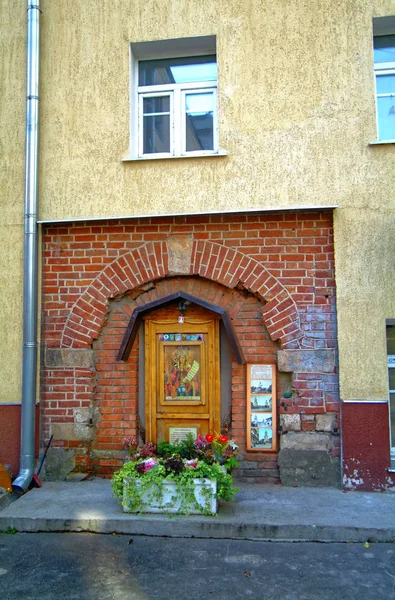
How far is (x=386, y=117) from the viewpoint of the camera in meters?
6.50

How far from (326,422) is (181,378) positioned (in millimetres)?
1802

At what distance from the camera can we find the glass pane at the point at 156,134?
6.81 m

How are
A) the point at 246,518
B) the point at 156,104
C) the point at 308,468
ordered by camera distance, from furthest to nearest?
1. the point at 156,104
2. the point at 308,468
3. the point at 246,518

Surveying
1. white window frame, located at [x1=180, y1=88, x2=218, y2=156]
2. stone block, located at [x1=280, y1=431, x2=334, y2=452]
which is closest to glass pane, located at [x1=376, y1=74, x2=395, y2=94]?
white window frame, located at [x1=180, y1=88, x2=218, y2=156]

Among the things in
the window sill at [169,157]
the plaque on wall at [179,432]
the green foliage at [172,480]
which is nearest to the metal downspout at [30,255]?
the window sill at [169,157]

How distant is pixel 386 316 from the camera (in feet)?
20.0

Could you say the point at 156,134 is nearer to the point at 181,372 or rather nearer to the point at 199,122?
the point at 199,122

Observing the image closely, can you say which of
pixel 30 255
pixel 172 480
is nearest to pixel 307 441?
pixel 172 480

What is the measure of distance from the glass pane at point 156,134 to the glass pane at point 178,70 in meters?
0.51

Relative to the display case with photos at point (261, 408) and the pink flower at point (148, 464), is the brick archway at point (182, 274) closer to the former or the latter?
the display case with photos at point (261, 408)

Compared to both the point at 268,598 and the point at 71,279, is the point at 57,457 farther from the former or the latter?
the point at 268,598

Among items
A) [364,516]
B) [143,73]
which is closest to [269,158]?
[143,73]

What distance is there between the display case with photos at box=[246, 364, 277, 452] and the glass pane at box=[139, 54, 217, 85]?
3.79 metres

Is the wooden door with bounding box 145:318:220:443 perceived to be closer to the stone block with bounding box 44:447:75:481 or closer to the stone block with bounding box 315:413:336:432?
the stone block with bounding box 44:447:75:481
